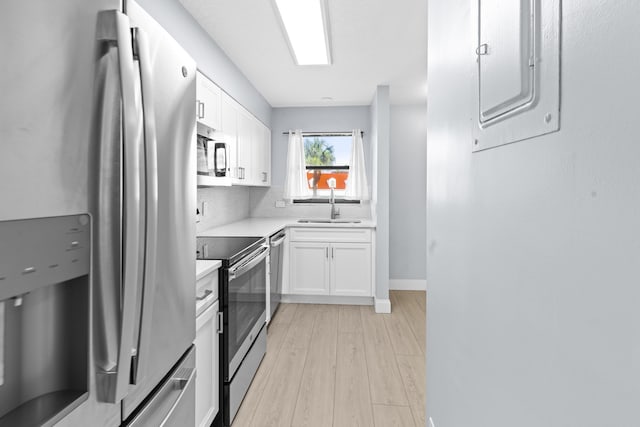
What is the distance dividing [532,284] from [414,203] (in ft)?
13.9

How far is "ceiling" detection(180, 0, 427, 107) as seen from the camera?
2314 mm

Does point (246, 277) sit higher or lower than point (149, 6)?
lower

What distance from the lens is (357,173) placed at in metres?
4.68

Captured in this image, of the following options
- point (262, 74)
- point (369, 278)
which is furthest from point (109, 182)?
point (369, 278)

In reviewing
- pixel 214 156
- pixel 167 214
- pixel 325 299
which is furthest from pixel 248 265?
pixel 325 299

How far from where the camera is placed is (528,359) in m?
0.68

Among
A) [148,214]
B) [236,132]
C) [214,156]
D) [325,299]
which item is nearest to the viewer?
[148,214]

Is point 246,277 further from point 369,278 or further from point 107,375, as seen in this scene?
point 369,278

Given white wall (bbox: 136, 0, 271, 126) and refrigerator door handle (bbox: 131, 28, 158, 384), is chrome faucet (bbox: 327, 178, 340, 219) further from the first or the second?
refrigerator door handle (bbox: 131, 28, 158, 384)

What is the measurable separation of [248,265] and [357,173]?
106 inches

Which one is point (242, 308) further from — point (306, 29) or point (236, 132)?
point (306, 29)

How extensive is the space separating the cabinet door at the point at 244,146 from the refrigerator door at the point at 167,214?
2170mm

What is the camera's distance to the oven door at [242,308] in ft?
6.44

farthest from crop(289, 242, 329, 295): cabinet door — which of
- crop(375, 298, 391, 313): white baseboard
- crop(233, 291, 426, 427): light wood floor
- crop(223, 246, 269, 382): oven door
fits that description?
crop(223, 246, 269, 382): oven door
